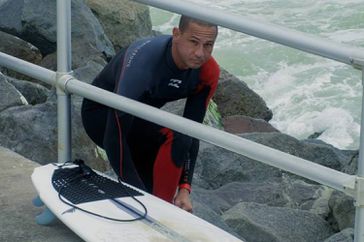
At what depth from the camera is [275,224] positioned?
265 inches

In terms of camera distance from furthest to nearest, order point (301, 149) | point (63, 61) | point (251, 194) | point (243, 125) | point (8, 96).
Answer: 1. point (243, 125)
2. point (301, 149)
3. point (251, 194)
4. point (8, 96)
5. point (63, 61)

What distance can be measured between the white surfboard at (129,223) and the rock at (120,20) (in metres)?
9.40

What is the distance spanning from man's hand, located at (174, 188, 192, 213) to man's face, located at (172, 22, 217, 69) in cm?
57

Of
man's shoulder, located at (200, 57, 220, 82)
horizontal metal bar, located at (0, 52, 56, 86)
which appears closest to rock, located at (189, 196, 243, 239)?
man's shoulder, located at (200, 57, 220, 82)

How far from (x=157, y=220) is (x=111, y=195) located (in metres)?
0.23

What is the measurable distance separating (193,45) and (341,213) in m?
3.52

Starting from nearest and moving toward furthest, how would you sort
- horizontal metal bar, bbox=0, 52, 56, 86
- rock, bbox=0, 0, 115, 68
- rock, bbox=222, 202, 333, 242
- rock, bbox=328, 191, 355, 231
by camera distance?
horizontal metal bar, bbox=0, 52, 56, 86 → rock, bbox=222, 202, 333, 242 → rock, bbox=328, 191, 355, 231 → rock, bbox=0, 0, 115, 68

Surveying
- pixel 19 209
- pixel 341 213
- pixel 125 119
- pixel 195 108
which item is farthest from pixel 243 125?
pixel 19 209

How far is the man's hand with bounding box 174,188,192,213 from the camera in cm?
436

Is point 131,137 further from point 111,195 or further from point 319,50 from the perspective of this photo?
point 319,50

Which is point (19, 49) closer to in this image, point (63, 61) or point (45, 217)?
point (63, 61)

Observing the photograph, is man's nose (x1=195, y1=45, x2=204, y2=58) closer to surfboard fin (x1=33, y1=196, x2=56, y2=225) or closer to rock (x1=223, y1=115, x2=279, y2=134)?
surfboard fin (x1=33, y1=196, x2=56, y2=225)

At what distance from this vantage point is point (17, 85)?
8.77 meters

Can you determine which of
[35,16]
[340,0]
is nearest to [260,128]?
[35,16]
